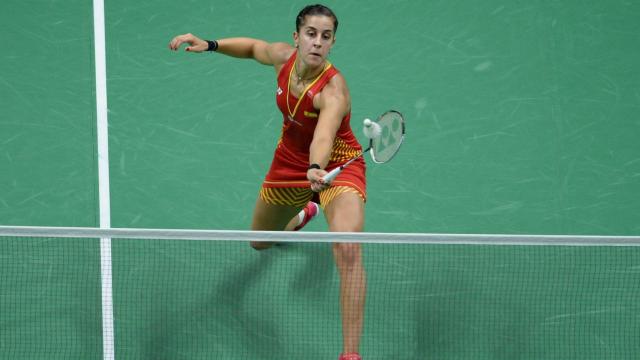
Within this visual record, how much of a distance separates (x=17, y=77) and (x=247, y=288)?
2727mm

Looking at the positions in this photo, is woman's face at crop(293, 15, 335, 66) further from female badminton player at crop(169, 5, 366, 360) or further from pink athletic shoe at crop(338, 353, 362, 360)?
pink athletic shoe at crop(338, 353, 362, 360)

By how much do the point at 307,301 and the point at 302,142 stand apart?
38.3 inches

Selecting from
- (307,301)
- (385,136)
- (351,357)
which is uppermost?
A: (385,136)

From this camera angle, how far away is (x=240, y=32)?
6992 millimetres

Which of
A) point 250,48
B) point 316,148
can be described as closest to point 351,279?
point 316,148

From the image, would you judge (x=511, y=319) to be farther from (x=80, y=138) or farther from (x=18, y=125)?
(x=18, y=125)

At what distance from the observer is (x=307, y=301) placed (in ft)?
17.3

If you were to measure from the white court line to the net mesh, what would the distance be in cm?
5

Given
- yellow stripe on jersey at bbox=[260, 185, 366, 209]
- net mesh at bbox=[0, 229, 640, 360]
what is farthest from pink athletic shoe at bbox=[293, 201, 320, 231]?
yellow stripe on jersey at bbox=[260, 185, 366, 209]

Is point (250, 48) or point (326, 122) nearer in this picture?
point (326, 122)

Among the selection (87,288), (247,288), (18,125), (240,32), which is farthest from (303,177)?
(18,125)

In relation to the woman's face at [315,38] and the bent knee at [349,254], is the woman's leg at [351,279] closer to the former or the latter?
the bent knee at [349,254]

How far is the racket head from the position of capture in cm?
505

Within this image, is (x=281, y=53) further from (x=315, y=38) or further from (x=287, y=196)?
(x=287, y=196)
